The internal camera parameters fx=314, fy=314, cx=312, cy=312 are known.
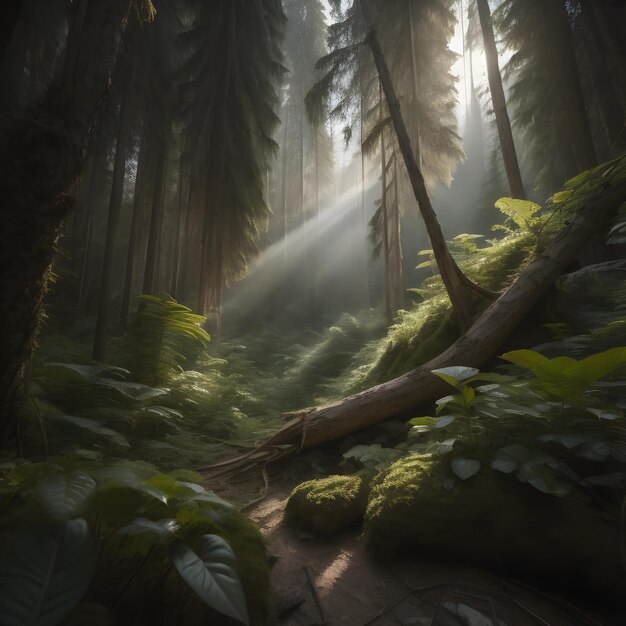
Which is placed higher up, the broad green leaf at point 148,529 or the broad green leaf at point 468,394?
the broad green leaf at point 468,394

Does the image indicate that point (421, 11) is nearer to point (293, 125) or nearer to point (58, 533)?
point (58, 533)

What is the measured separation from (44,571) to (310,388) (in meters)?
6.55

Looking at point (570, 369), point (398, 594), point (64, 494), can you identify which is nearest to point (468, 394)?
point (570, 369)

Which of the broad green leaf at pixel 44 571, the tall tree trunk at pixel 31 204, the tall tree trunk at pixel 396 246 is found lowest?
the broad green leaf at pixel 44 571

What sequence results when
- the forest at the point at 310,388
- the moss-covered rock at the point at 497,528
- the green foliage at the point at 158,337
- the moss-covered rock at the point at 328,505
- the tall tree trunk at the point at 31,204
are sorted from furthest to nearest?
the green foliage at the point at 158,337 → the moss-covered rock at the point at 328,505 → the tall tree trunk at the point at 31,204 → the moss-covered rock at the point at 497,528 → the forest at the point at 310,388

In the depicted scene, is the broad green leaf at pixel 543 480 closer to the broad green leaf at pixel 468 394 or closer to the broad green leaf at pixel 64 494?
the broad green leaf at pixel 468 394

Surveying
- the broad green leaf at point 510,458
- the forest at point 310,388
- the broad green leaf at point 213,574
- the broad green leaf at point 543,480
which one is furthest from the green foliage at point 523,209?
the broad green leaf at point 213,574

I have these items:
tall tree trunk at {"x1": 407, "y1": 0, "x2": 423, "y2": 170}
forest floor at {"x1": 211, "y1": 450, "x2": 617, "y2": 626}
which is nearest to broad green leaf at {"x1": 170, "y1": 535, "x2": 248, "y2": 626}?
forest floor at {"x1": 211, "y1": 450, "x2": 617, "y2": 626}

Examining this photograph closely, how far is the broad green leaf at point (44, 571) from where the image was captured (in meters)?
0.70

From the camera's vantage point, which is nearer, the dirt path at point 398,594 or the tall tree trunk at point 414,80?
the dirt path at point 398,594

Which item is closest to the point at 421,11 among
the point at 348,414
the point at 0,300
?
the point at 348,414

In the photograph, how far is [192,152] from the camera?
752 centimetres

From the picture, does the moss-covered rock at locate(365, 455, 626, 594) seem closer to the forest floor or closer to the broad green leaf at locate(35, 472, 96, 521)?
the forest floor

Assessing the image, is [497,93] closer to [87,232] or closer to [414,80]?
[414,80]
